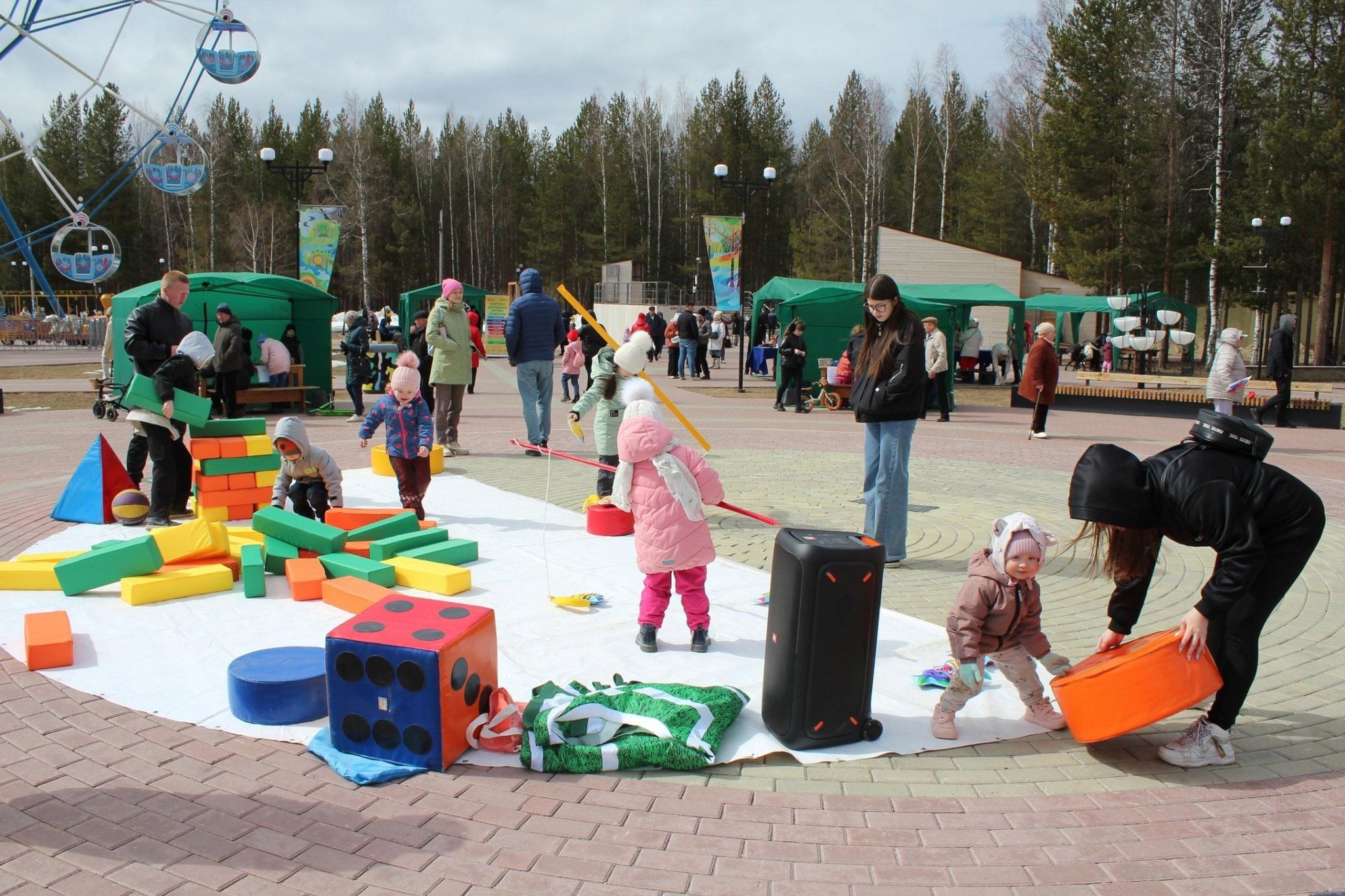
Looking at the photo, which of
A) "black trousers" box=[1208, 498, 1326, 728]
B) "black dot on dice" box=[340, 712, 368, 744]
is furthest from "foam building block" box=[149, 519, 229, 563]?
"black trousers" box=[1208, 498, 1326, 728]

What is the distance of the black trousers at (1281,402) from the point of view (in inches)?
663

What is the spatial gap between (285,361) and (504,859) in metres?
15.3

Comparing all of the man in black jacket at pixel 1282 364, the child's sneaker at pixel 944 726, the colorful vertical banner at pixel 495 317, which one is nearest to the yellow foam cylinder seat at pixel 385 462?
the child's sneaker at pixel 944 726

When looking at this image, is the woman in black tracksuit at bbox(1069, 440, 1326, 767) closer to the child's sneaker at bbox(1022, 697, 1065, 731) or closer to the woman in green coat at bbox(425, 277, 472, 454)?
the child's sneaker at bbox(1022, 697, 1065, 731)

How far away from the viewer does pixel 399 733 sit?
3902 millimetres

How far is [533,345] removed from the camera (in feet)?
37.7

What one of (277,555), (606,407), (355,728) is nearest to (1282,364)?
(606,407)

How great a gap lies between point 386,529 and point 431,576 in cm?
94

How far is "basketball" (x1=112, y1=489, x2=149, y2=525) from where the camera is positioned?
8008 mm

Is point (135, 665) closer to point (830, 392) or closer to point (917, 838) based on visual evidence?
point (917, 838)

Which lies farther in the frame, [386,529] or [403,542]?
[386,529]

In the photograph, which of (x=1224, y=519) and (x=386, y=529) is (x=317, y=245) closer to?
(x=386, y=529)

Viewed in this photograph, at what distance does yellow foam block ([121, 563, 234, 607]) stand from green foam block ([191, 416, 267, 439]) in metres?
1.98

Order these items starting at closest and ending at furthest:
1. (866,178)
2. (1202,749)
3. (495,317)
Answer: (1202,749)
(495,317)
(866,178)
